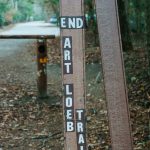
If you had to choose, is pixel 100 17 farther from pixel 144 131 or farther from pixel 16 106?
pixel 16 106

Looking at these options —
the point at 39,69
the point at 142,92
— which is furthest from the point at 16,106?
the point at 142,92

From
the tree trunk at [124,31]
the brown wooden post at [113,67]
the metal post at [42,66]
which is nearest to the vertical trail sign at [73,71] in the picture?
the brown wooden post at [113,67]

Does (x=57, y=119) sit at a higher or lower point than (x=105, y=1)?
lower

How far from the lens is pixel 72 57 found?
3748 mm

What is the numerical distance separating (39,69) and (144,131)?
310cm

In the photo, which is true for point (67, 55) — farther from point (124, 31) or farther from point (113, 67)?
point (124, 31)

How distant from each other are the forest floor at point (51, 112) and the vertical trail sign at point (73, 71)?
1735mm

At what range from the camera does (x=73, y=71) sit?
376 centimetres

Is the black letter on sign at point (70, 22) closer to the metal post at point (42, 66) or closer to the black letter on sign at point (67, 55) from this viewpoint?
the black letter on sign at point (67, 55)

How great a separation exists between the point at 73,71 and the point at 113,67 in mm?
352

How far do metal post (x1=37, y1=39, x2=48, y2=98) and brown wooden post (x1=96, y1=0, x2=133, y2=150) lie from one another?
458cm

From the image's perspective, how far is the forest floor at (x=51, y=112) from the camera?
5.83 meters

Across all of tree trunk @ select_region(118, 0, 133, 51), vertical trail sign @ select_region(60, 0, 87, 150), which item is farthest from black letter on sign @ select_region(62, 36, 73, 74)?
tree trunk @ select_region(118, 0, 133, 51)

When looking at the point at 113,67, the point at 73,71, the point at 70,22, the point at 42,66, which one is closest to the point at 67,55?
the point at 73,71
